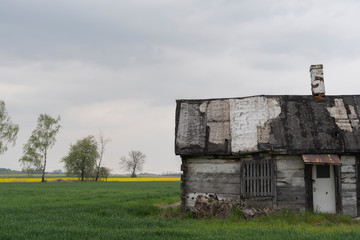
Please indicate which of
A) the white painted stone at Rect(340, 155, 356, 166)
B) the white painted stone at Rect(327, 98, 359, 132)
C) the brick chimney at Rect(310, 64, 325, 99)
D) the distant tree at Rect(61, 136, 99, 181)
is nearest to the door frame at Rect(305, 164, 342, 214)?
the white painted stone at Rect(340, 155, 356, 166)

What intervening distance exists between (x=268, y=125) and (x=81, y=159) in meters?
63.4

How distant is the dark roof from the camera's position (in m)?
14.7

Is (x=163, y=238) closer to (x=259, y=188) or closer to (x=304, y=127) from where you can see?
(x=259, y=188)

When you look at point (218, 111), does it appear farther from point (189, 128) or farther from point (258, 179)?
point (258, 179)

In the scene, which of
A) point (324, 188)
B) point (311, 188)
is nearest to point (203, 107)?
point (311, 188)

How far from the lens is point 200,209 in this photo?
1472cm

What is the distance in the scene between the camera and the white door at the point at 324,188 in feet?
47.6

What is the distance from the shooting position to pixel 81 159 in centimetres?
7381

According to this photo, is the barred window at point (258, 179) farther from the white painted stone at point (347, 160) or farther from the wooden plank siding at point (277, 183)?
the white painted stone at point (347, 160)

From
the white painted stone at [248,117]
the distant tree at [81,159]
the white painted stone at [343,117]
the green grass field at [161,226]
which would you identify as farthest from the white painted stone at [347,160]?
the distant tree at [81,159]

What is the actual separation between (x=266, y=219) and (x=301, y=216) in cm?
137

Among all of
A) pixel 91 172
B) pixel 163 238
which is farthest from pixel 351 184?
pixel 91 172

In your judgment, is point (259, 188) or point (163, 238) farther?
point (259, 188)

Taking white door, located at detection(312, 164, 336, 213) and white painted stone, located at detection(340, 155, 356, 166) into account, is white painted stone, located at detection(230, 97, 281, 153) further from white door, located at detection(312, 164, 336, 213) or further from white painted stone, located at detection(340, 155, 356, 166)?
white painted stone, located at detection(340, 155, 356, 166)
